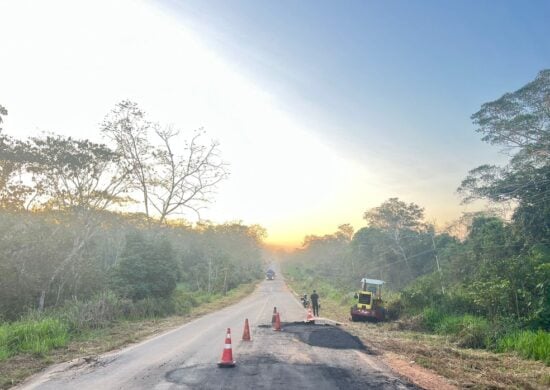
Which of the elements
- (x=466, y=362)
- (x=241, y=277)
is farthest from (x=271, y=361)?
(x=241, y=277)

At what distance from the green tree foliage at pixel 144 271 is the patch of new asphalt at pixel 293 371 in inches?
478

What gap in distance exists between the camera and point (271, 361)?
893cm

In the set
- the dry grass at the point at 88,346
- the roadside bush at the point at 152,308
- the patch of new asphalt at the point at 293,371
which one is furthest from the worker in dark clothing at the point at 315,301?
the patch of new asphalt at the point at 293,371

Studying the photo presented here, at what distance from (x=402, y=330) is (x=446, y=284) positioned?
10.6 meters

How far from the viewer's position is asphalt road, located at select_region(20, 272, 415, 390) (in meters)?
7.05

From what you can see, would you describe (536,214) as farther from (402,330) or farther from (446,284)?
(402,330)

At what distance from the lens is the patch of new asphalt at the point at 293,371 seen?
6.95 meters

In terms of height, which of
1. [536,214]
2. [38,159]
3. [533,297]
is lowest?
[533,297]

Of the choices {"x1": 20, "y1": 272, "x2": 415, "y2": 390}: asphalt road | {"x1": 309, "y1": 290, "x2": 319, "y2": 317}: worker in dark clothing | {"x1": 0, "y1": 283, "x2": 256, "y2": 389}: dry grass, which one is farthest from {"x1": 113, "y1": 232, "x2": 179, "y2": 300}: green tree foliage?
{"x1": 20, "y1": 272, "x2": 415, "y2": 390}: asphalt road

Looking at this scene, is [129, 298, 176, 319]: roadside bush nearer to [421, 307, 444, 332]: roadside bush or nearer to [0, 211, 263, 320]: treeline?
[0, 211, 263, 320]: treeline

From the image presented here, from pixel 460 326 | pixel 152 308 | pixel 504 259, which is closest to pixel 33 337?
pixel 152 308

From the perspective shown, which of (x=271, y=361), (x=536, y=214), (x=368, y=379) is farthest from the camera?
Result: (x=536, y=214)

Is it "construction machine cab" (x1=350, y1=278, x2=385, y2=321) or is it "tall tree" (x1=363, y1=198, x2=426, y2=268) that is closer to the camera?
"construction machine cab" (x1=350, y1=278, x2=385, y2=321)

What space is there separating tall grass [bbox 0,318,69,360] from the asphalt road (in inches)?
71.0
